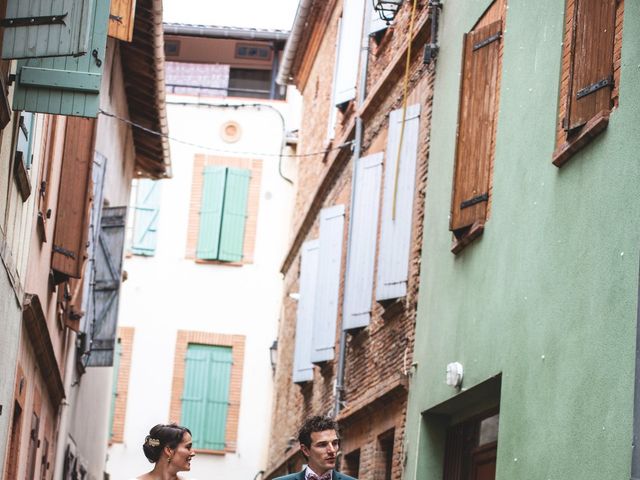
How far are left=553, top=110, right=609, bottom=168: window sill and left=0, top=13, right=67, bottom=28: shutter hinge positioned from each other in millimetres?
3356

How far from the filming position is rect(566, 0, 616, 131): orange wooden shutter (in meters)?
9.80

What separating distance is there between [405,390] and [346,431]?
124 inches

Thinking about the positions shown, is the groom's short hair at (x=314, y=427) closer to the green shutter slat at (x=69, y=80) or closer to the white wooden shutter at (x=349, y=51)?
the green shutter slat at (x=69, y=80)

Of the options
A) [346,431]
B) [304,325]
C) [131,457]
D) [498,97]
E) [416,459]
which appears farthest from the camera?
[131,457]

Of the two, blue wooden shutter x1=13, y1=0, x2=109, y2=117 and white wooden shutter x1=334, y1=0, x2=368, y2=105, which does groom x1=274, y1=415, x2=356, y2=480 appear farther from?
Answer: white wooden shutter x1=334, y1=0, x2=368, y2=105

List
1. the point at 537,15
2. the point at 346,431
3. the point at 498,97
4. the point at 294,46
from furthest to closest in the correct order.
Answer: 1. the point at 294,46
2. the point at 346,431
3. the point at 498,97
4. the point at 537,15

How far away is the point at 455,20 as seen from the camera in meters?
14.8

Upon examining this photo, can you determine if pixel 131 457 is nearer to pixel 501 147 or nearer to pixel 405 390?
pixel 405 390

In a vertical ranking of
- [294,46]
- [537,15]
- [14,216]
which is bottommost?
[14,216]

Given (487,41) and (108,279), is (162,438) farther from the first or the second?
(108,279)

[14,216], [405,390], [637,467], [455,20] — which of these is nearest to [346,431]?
[405,390]

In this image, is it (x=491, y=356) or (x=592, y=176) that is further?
(x=491, y=356)

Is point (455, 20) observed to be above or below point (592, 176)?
above

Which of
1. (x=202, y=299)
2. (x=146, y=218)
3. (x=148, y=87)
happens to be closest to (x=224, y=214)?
Result: (x=146, y=218)
